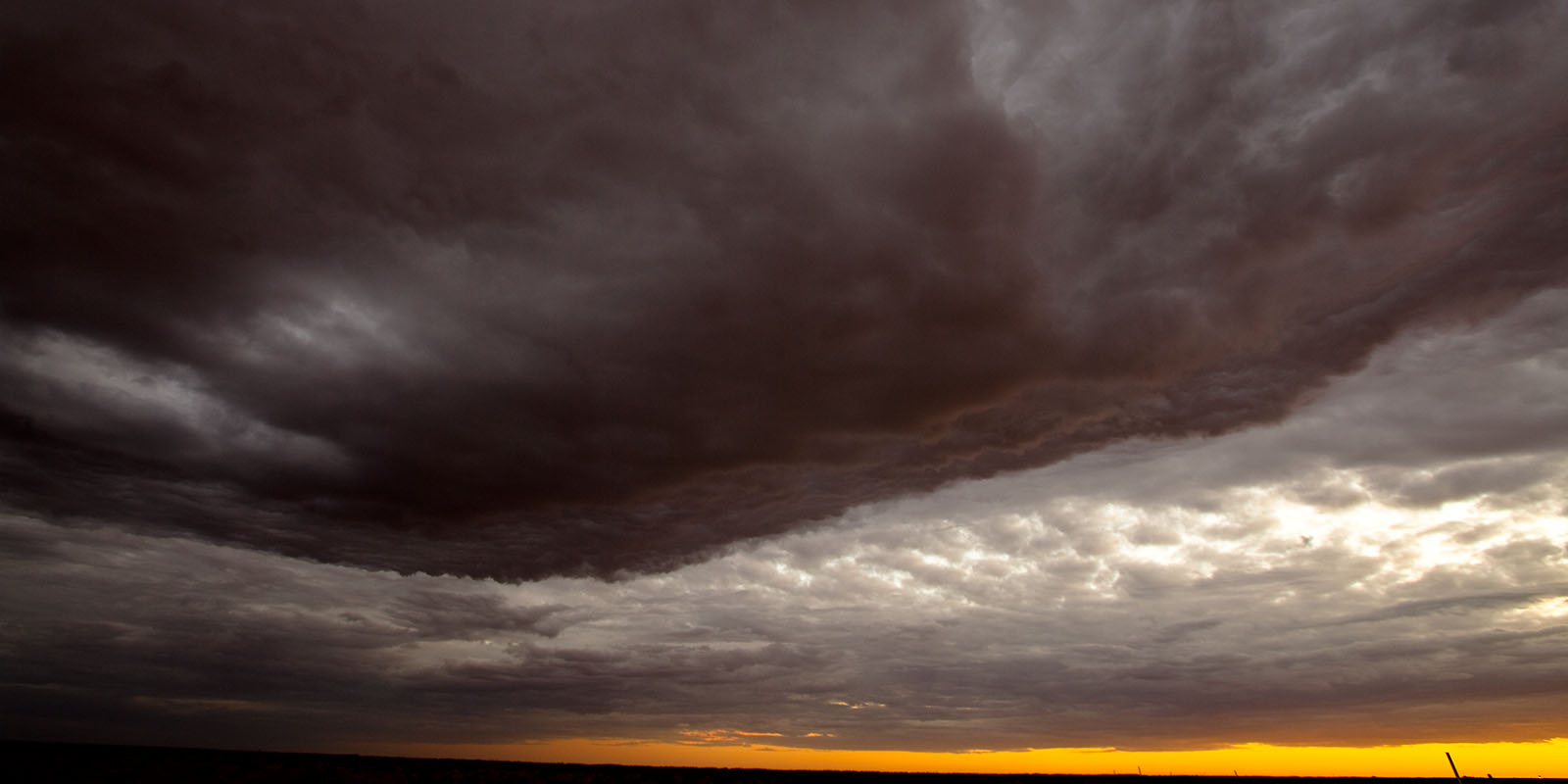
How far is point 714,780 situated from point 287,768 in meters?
52.8

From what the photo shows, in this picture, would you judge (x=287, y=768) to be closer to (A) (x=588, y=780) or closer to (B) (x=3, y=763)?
(B) (x=3, y=763)

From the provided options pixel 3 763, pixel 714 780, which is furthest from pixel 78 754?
pixel 714 780

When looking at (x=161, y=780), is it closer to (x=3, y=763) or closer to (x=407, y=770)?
(x=3, y=763)

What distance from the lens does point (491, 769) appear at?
115688mm

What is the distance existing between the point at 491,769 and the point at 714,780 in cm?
3277

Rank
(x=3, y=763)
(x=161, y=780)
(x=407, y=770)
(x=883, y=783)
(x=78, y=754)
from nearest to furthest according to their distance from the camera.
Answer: (x=161, y=780), (x=3, y=763), (x=78, y=754), (x=407, y=770), (x=883, y=783)

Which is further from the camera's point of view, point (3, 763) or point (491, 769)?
point (491, 769)

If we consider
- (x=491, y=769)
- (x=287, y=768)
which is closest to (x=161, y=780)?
(x=287, y=768)

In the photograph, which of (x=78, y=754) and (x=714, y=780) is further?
(x=714, y=780)

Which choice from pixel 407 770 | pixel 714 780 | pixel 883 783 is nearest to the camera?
pixel 407 770

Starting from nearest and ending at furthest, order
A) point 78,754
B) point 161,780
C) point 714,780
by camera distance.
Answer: point 161,780 → point 78,754 → point 714,780

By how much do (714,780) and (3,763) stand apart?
7854 cm

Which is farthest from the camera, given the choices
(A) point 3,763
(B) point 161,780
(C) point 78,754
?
(C) point 78,754

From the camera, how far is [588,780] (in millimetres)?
115875
